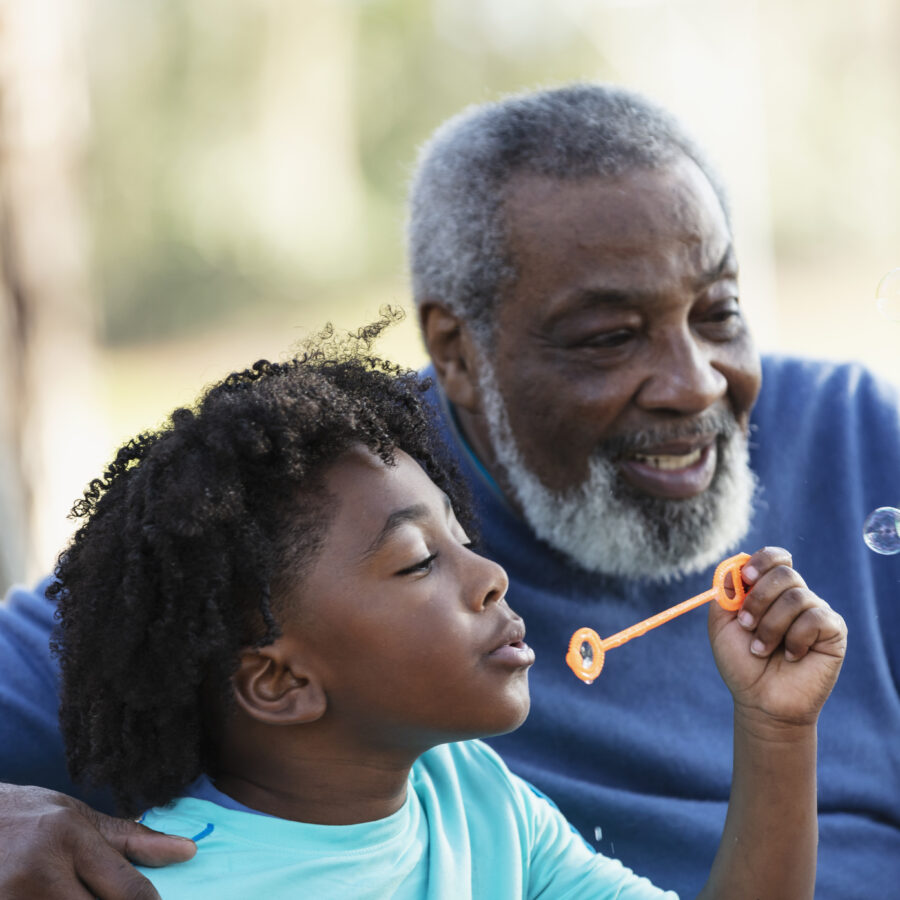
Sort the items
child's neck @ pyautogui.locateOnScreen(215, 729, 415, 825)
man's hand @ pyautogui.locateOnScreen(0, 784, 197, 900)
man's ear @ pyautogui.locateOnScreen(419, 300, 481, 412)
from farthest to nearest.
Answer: man's ear @ pyautogui.locateOnScreen(419, 300, 481, 412) → child's neck @ pyautogui.locateOnScreen(215, 729, 415, 825) → man's hand @ pyautogui.locateOnScreen(0, 784, 197, 900)

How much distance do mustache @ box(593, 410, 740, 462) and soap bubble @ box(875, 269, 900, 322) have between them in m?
0.36

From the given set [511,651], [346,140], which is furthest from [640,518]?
[346,140]

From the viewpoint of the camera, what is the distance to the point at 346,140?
→ 12.6 m

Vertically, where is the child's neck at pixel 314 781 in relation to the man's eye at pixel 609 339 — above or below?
below

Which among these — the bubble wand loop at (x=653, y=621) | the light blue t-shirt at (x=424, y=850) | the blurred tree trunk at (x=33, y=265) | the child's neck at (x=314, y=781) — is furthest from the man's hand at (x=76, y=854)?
the blurred tree trunk at (x=33, y=265)

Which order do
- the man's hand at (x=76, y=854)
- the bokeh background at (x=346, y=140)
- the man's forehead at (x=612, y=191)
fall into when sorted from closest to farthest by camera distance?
the man's hand at (x=76, y=854), the man's forehead at (x=612, y=191), the bokeh background at (x=346, y=140)

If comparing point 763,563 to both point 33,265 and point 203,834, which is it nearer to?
point 203,834

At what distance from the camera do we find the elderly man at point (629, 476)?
86.1 inches

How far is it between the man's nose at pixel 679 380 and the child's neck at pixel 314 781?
89 cm

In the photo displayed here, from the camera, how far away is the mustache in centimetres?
228

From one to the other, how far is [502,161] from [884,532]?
3.24 feet

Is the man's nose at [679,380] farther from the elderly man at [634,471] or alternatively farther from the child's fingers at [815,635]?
the child's fingers at [815,635]

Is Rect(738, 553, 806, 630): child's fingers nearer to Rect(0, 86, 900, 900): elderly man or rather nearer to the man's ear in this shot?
Rect(0, 86, 900, 900): elderly man

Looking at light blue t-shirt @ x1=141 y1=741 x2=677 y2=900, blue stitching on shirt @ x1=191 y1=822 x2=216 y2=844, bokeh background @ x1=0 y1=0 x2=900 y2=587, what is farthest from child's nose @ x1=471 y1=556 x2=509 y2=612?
bokeh background @ x1=0 y1=0 x2=900 y2=587
